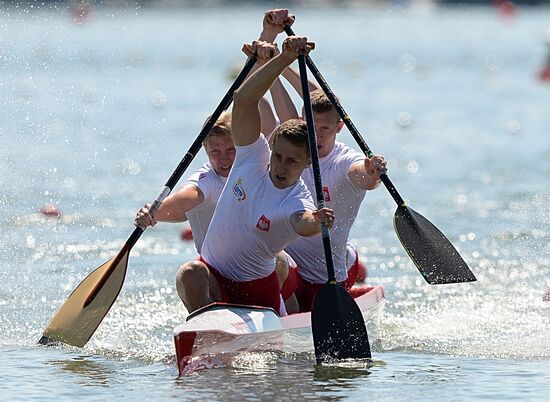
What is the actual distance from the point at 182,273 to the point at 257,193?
69 centimetres

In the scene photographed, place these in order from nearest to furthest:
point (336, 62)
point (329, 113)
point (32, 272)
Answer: point (329, 113), point (32, 272), point (336, 62)

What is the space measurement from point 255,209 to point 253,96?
0.70 meters

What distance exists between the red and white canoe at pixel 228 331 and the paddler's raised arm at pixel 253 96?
107 centimetres

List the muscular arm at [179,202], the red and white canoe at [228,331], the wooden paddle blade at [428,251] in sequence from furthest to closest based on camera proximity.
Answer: the wooden paddle blade at [428,251]
the muscular arm at [179,202]
the red and white canoe at [228,331]

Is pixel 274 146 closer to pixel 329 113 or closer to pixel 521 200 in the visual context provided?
pixel 329 113

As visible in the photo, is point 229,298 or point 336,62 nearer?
point 229,298

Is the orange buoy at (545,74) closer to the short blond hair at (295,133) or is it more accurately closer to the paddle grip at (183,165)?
the paddle grip at (183,165)

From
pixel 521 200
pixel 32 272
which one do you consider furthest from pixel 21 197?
pixel 521 200

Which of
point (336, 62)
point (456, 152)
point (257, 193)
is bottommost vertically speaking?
point (257, 193)

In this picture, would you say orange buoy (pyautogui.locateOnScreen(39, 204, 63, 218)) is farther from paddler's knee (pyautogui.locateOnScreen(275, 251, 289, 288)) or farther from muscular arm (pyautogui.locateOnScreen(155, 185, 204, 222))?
paddler's knee (pyautogui.locateOnScreen(275, 251, 289, 288))

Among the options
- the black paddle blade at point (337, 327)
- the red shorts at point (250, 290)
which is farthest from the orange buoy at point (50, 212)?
the black paddle blade at point (337, 327)

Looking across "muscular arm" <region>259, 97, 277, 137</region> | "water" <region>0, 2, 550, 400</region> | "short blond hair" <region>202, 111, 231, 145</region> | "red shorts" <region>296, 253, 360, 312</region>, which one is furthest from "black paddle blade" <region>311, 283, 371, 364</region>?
"muscular arm" <region>259, 97, 277, 137</region>

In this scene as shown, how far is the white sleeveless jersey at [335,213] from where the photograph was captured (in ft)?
28.9

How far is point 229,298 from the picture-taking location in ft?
26.8
